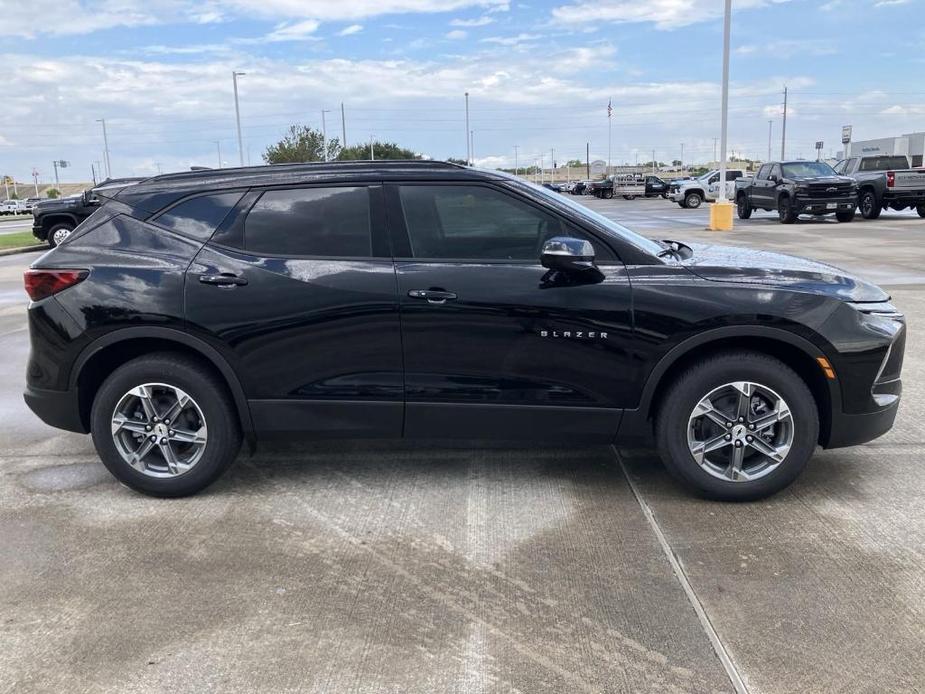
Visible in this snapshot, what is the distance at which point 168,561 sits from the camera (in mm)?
3639

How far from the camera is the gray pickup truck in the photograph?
24141 millimetres

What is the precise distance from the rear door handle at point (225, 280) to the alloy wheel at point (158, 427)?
603 millimetres

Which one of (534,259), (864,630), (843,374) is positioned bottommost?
(864,630)

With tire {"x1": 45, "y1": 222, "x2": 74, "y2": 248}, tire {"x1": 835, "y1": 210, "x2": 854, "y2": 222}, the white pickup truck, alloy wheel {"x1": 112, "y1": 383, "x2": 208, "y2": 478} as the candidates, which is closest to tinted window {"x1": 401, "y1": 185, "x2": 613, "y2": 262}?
alloy wheel {"x1": 112, "y1": 383, "x2": 208, "y2": 478}

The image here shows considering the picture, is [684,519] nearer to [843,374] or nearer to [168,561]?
[843,374]

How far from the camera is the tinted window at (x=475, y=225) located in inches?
162

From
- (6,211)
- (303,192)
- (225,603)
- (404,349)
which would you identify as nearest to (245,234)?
(303,192)

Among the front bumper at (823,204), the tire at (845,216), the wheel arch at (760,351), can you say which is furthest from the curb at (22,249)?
the tire at (845,216)

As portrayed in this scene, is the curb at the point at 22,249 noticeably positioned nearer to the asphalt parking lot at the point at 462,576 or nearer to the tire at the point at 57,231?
the tire at the point at 57,231

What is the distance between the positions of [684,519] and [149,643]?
2505 mm

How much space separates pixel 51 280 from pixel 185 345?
81 cm

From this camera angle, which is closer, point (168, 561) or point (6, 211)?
point (168, 561)

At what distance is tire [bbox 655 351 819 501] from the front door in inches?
11.5

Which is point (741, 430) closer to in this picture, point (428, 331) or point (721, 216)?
point (428, 331)
